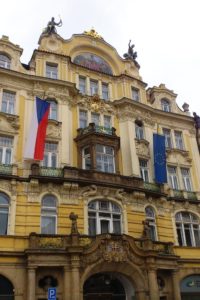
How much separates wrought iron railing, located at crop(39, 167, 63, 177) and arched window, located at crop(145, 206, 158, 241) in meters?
7.39

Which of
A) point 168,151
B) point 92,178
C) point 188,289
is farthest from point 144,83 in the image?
point 188,289

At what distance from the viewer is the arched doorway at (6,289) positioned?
2088cm

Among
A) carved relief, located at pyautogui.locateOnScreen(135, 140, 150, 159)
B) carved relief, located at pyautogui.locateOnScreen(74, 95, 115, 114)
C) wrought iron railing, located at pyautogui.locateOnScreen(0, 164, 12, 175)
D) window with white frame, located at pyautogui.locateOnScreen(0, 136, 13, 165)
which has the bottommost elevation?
wrought iron railing, located at pyautogui.locateOnScreen(0, 164, 12, 175)

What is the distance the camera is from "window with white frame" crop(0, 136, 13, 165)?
2520 centimetres

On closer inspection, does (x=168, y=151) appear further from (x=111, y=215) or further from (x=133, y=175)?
(x=111, y=215)

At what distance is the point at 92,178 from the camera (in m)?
26.0

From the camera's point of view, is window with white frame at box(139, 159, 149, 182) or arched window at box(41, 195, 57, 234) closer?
arched window at box(41, 195, 57, 234)

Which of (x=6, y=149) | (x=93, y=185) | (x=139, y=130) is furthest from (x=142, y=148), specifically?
(x=6, y=149)

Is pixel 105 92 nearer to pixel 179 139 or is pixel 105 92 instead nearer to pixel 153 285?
pixel 179 139

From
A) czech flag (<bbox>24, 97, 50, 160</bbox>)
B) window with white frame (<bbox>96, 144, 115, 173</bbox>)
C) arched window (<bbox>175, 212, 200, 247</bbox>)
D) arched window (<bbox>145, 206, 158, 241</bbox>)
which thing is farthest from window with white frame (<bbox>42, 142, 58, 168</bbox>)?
arched window (<bbox>175, 212, 200, 247</bbox>)

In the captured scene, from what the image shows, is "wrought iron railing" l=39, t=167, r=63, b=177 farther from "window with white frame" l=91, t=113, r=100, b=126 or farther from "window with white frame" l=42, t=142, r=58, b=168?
"window with white frame" l=91, t=113, r=100, b=126

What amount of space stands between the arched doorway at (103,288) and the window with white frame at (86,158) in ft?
25.9

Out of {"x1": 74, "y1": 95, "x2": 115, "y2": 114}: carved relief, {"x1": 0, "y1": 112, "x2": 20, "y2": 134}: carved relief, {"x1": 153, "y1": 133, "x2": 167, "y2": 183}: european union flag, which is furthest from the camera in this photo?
{"x1": 74, "y1": 95, "x2": 115, "y2": 114}: carved relief

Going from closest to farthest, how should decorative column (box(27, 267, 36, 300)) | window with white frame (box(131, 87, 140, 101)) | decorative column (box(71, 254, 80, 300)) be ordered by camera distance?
1. decorative column (box(27, 267, 36, 300))
2. decorative column (box(71, 254, 80, 300))
3. window with white frame (box(131, 87, 140, 101))
